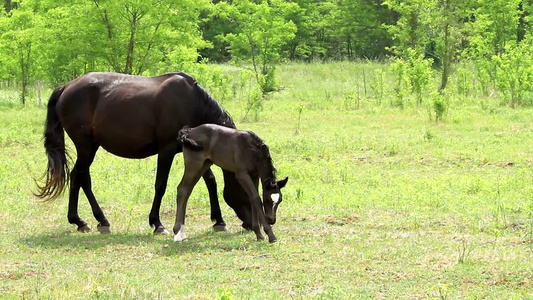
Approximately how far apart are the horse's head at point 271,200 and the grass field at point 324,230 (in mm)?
292

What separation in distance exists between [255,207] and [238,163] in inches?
21.6

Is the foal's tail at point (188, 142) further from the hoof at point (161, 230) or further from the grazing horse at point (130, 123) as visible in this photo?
the hoof at point (161, 230)

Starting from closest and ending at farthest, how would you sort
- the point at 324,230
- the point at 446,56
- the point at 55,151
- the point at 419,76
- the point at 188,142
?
the point at 188,142 → the point at 324,230 → the point at 55,151 → the point at 419,76 → the point at 446,56

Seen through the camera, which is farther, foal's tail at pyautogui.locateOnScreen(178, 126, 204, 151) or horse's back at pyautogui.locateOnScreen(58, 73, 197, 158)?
horse's back at pyautogui.locateOnScreen(58, 73, 197, 158)

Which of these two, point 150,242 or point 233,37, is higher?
point 150,242

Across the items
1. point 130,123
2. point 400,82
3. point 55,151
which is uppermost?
point 130,123

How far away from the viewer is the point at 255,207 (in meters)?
8.38

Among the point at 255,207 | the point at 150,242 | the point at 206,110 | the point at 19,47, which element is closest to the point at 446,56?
the point at 19,47

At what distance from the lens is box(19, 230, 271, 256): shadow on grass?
8094mm

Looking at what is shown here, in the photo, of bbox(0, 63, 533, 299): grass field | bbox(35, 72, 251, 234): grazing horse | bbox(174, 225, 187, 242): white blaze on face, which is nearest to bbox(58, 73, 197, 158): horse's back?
bbox(35, 72, 251, 234): grazing horse

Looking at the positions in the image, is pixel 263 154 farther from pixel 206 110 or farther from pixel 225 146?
pixel 206 110

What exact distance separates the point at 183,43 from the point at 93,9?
2966mm

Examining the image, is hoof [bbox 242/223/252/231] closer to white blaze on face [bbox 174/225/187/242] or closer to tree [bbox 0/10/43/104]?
white blaze on face [bbox 174/225/187/242]

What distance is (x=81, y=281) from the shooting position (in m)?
6.64
